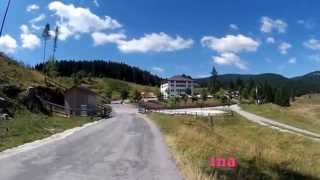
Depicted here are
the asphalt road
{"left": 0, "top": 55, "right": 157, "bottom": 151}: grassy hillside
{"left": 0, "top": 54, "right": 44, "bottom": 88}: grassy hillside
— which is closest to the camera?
the asphalt road

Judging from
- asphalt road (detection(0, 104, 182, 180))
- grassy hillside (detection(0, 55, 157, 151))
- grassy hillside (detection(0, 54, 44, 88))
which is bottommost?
asphalt road (detection(0, 104, 182, 180))

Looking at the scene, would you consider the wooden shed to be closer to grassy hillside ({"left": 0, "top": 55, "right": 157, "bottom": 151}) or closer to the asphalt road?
grassy hillside ({"left": 0, "top": 55, "right": 157, "bottom": 151})

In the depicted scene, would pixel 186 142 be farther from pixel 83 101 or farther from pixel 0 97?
pixel 83 101

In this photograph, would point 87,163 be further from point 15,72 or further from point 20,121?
point 15,72

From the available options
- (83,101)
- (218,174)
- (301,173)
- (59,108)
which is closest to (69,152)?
(218,174)

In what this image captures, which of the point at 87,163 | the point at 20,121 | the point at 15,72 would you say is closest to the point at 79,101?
the point at 15,72

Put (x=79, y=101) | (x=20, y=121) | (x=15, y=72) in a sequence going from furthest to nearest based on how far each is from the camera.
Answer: (x=79, y=101), (x=15, y=72), (x=20, y=121)

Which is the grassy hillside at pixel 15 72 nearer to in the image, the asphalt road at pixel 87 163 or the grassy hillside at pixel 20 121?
the grassy hillside at pixel 20 121

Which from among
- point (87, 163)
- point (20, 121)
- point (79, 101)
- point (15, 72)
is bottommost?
point (87, 163)

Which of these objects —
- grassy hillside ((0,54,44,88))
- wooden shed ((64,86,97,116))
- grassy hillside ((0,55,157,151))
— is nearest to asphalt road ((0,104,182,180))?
grassy hillside ((0,55,157,151))

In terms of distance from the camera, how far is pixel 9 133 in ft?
76.4

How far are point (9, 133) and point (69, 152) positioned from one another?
271 inches

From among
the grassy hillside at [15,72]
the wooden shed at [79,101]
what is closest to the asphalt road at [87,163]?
the grassy hillside at [15,72]

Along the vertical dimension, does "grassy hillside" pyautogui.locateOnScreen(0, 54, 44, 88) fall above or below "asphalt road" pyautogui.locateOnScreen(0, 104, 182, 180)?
above
